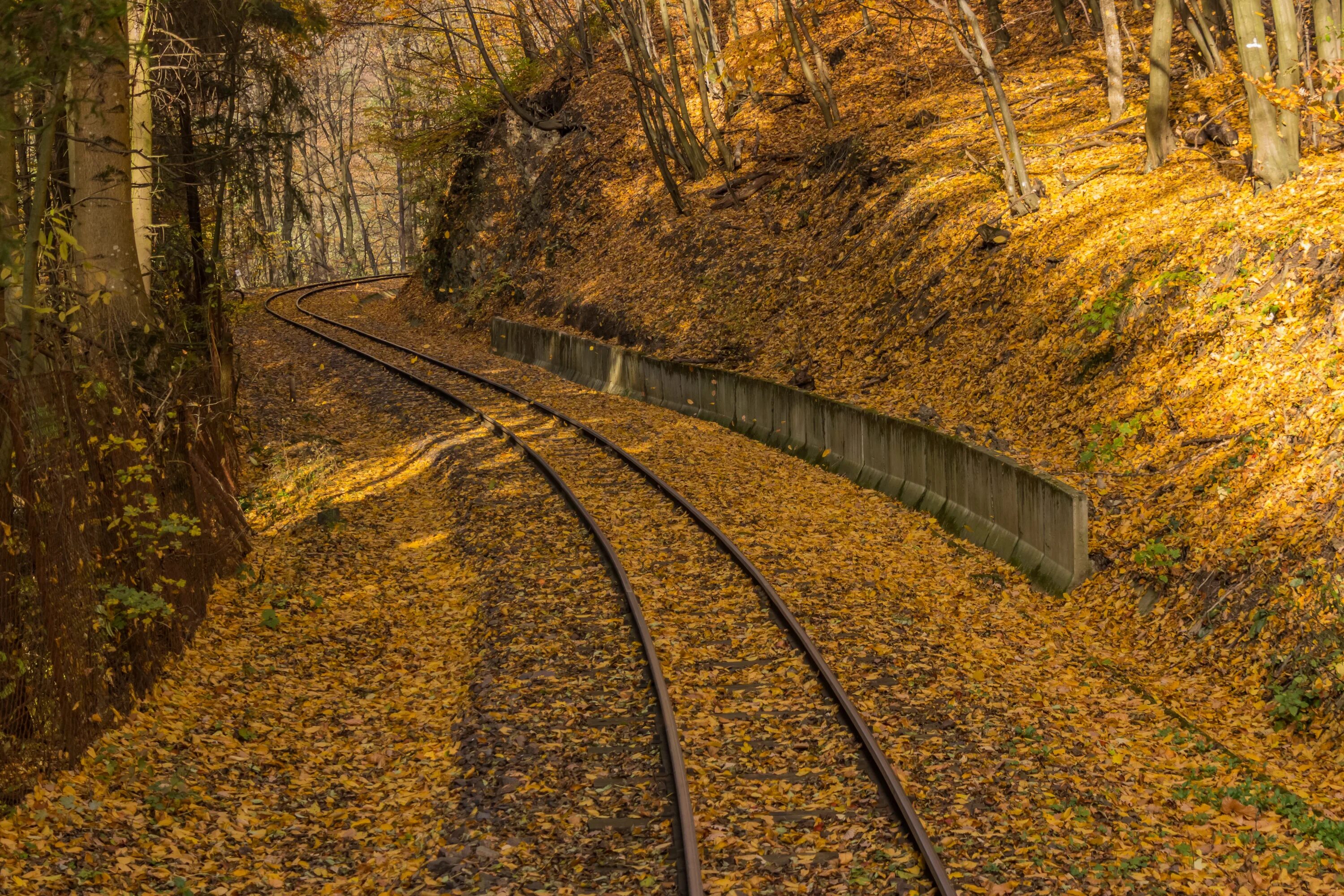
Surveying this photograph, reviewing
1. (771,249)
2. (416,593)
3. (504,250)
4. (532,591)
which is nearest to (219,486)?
(416,593)

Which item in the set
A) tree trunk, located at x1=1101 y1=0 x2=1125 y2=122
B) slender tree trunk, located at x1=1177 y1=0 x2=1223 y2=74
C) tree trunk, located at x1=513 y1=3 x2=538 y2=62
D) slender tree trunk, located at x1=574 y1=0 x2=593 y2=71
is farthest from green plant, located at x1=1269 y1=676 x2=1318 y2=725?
tree trunk, located at x1=513 y1=3 x2=538 y2=62

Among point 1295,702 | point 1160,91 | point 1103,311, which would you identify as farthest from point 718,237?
point 1295,702

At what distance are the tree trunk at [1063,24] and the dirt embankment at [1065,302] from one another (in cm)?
39

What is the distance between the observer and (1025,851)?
6309 mm

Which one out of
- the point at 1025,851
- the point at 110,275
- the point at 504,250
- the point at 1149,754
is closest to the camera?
the point at 1025,851

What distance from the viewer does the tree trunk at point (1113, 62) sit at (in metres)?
17.2

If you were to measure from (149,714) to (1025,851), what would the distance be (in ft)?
20.6

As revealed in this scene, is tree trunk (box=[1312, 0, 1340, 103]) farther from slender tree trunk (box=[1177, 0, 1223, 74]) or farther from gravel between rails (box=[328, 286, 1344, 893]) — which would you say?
gravel between rails (box=[328, 286, 1344, 893])

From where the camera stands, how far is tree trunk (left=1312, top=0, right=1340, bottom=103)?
12.3m

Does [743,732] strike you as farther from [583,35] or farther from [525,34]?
[525,34]

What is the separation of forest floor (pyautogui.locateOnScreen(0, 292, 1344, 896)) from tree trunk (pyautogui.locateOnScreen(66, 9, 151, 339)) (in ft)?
10.0

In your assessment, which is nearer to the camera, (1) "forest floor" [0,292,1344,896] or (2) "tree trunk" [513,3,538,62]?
(1) "forest floor" [0,292,1344,896]

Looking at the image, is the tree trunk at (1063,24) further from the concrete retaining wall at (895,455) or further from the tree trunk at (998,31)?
the concrete retaining wall at (895,455)

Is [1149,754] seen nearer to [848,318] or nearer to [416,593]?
[416,593]
